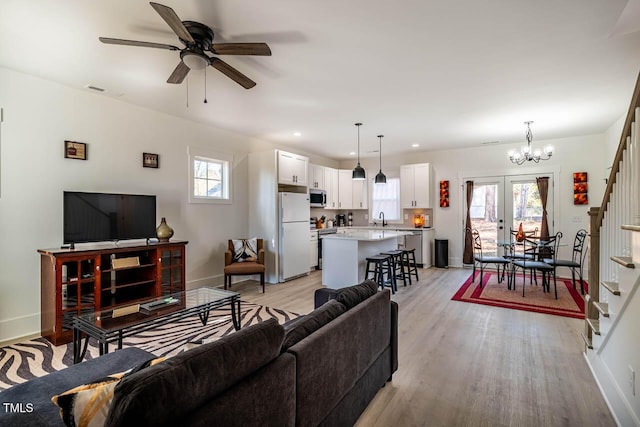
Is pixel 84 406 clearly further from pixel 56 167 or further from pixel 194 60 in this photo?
pixel 56 167

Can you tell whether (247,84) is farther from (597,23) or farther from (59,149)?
(597,23)

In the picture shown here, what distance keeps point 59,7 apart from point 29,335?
3.26m

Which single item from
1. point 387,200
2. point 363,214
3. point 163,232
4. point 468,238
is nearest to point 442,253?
point 468,238

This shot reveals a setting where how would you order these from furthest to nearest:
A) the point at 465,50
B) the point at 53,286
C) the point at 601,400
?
1. the point at 53,286
2. the point at 465,50
3. the point at 601,400

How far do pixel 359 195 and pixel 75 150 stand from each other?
608 centimetres

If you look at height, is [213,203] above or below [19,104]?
below

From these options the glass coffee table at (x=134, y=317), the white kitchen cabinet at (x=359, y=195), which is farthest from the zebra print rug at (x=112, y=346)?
the white kitchen cabinet at (x=359, y=195)

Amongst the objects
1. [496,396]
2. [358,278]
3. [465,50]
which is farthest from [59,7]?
[358,278]

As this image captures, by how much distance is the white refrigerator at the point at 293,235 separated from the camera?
→ 18.8 ft

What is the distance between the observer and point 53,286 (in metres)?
3.17

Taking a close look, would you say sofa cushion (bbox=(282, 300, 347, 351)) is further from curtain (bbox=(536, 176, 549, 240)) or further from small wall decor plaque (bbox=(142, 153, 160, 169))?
curtain (bbox=(536, 176, 549, 240))

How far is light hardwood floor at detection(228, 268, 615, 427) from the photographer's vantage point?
205 centimetres

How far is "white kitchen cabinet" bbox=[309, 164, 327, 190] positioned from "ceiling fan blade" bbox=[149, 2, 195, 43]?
4.90 meters

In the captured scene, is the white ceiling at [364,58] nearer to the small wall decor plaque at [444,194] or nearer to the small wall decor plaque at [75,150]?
the small wall decor plaque at [75,150]
